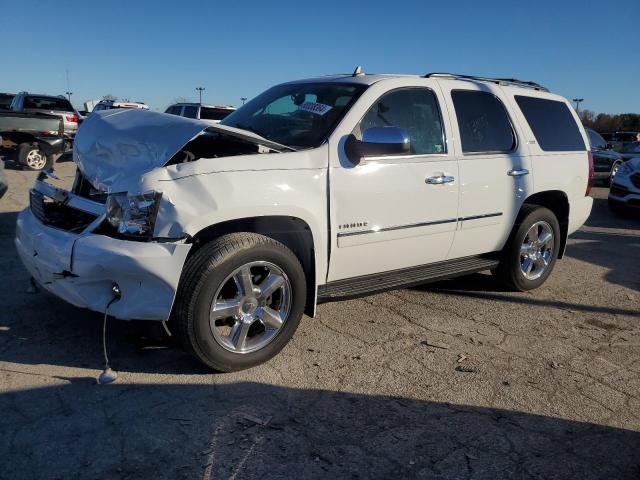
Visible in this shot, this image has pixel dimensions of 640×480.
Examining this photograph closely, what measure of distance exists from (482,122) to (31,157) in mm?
11131

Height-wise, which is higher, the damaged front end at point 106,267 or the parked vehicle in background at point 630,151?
the parked vehicle in background at point 630,151

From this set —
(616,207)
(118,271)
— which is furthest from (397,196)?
(616,207)

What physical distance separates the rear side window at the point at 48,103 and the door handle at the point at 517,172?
14405mm

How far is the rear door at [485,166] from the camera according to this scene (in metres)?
4.45

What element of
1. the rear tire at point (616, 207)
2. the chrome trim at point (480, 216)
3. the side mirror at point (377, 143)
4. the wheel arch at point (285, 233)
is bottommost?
the rear tire at point (616, 207)

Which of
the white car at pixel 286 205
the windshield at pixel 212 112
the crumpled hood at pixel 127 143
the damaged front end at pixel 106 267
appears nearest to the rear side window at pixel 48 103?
the windshield at pixel 212 112

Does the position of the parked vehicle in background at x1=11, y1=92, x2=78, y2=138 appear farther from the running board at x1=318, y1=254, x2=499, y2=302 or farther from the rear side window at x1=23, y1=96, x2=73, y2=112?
the running board at x1=318, y1=254, x2=499, y2=302

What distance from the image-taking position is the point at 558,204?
18.2ft

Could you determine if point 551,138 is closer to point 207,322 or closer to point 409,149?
point 409,149

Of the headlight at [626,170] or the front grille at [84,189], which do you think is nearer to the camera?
the front grille at [84,189]

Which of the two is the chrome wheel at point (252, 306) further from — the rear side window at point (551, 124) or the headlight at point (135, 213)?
the rear side window at point (551, 124)

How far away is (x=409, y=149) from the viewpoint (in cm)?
408

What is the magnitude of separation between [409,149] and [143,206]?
201cm

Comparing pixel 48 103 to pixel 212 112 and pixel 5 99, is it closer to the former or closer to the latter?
pixel 5 99
